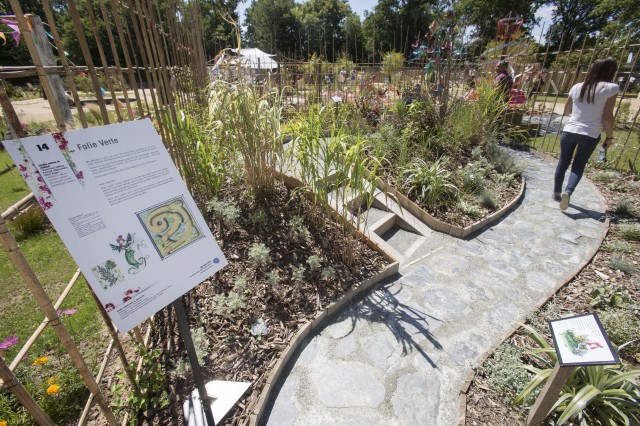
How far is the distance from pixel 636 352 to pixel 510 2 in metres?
36.8

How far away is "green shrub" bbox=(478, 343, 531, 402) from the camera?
1970mm

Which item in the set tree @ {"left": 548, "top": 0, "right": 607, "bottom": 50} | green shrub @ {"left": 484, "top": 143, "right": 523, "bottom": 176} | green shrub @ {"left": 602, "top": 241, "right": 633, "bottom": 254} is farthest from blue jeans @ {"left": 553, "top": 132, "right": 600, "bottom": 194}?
tree @ {"left": 548, "top": 0, "right": 607, "bottom": 50}

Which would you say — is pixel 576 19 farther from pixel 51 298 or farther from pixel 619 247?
pixel 51 298

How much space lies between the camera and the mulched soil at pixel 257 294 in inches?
81.0

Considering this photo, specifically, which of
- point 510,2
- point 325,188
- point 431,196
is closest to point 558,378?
point 325,188

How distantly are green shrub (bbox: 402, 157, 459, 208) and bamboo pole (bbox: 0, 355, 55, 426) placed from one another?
387 cm

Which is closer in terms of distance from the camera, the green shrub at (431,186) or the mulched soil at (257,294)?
the mulched soil at (257,294)

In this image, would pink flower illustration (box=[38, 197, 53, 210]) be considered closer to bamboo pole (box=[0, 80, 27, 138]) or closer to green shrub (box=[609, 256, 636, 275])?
bamboo pole (box=[0, 80, 27, 138])

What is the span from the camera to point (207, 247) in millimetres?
1497

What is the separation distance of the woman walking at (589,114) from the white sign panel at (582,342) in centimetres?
348

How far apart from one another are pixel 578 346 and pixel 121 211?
2023 mm

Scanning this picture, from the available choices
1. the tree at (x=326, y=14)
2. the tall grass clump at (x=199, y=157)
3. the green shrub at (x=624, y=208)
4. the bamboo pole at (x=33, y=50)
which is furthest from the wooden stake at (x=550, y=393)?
the tree at (x=326, y=14)

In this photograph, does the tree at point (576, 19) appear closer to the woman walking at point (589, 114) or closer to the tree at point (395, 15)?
the tree at point (395, 15)

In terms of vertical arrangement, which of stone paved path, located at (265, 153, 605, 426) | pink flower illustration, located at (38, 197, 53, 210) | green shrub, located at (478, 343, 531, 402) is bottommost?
stone paved path, located at (265, 153, 605, 426)
